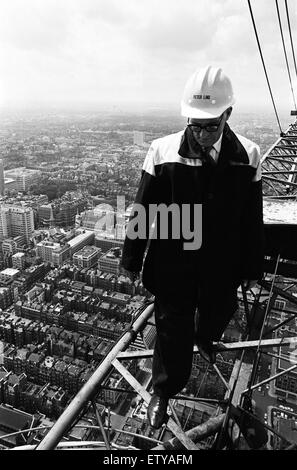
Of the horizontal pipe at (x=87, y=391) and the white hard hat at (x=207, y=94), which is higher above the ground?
the white hard hat at (x=207, y=94)

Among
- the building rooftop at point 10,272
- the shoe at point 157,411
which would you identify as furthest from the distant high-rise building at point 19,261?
the shoe at point 157,411

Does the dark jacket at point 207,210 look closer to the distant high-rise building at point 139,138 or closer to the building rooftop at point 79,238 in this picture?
the building rooftop at point 79,238

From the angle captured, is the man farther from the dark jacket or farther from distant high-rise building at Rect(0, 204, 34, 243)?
distant high-rise building at Rect(0, 204, 34, 243)

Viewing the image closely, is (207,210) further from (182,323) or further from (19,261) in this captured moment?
(19,261)

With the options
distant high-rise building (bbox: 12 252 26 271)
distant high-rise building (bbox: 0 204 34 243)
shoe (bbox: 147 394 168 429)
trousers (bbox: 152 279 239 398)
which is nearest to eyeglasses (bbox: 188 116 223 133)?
trousers (bbox: 152 279 239 398)

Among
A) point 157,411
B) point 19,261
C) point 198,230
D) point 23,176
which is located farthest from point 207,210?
point 23,176

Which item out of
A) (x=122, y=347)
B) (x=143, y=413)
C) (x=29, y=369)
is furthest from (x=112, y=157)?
(x=122, y=347)
